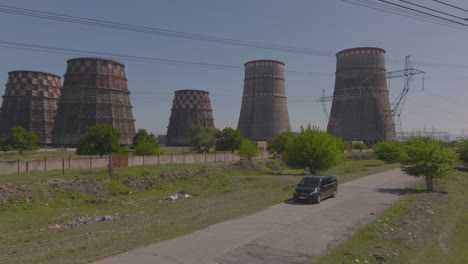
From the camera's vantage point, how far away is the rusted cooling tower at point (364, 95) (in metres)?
88.2

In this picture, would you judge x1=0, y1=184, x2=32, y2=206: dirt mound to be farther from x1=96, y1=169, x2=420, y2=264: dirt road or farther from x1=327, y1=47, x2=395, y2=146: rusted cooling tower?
x1=327, y1=47, x2=395, y2=146: rusted cooling tower

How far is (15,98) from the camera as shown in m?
82.9

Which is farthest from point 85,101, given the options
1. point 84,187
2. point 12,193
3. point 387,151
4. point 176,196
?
point 387,151

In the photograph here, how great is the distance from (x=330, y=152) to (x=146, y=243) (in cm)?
2557

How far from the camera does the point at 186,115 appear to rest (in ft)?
355

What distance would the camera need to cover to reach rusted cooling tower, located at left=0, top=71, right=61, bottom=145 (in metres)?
82.1

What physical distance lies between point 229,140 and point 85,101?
3523 centimetres

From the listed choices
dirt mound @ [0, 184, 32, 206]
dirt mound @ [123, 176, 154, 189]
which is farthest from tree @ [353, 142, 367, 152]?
dirt mound @ [0, 184, 32, 206]

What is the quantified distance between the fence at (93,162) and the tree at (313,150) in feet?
60.9

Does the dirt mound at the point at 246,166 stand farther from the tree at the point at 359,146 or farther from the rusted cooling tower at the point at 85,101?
the tree at the point at 359,146

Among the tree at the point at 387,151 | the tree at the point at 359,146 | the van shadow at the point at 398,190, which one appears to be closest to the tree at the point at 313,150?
the van shadow at the point at 398,190

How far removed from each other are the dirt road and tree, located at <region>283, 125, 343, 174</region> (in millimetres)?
15002

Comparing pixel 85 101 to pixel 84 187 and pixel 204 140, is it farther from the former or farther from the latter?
pixel 84 187

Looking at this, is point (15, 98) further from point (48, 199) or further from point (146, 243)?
point (146, 243)
